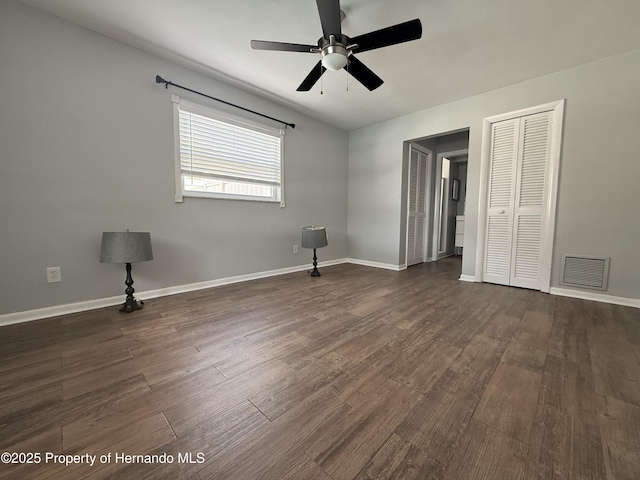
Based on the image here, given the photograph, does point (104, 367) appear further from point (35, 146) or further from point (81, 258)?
point (35, 146)

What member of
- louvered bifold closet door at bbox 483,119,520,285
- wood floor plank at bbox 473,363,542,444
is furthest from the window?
wood floor plank at bbox 473,363,542,444

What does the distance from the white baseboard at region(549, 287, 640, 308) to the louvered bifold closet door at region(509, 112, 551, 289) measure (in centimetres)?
21

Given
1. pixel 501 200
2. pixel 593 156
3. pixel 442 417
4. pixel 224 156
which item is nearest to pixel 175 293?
pixel 224 156

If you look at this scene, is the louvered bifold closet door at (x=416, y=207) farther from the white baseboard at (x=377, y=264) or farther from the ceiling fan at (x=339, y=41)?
the ceiling fan at (x=339, y=41)

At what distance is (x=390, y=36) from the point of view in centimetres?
170

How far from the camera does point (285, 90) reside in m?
3.08

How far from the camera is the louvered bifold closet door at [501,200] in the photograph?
300 centimetres

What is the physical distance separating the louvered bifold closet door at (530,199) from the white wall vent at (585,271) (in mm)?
236

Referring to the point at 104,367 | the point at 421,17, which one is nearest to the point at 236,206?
the point at 104,367

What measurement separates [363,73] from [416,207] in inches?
110

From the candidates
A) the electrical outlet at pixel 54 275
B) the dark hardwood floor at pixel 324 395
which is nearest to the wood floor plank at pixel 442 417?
the dark hardwood floor at pixel 324 395

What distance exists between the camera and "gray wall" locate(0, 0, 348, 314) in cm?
186

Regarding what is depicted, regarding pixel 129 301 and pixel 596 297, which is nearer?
pixel 129 301

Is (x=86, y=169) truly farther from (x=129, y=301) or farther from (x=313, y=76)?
(x=313, y=76)
